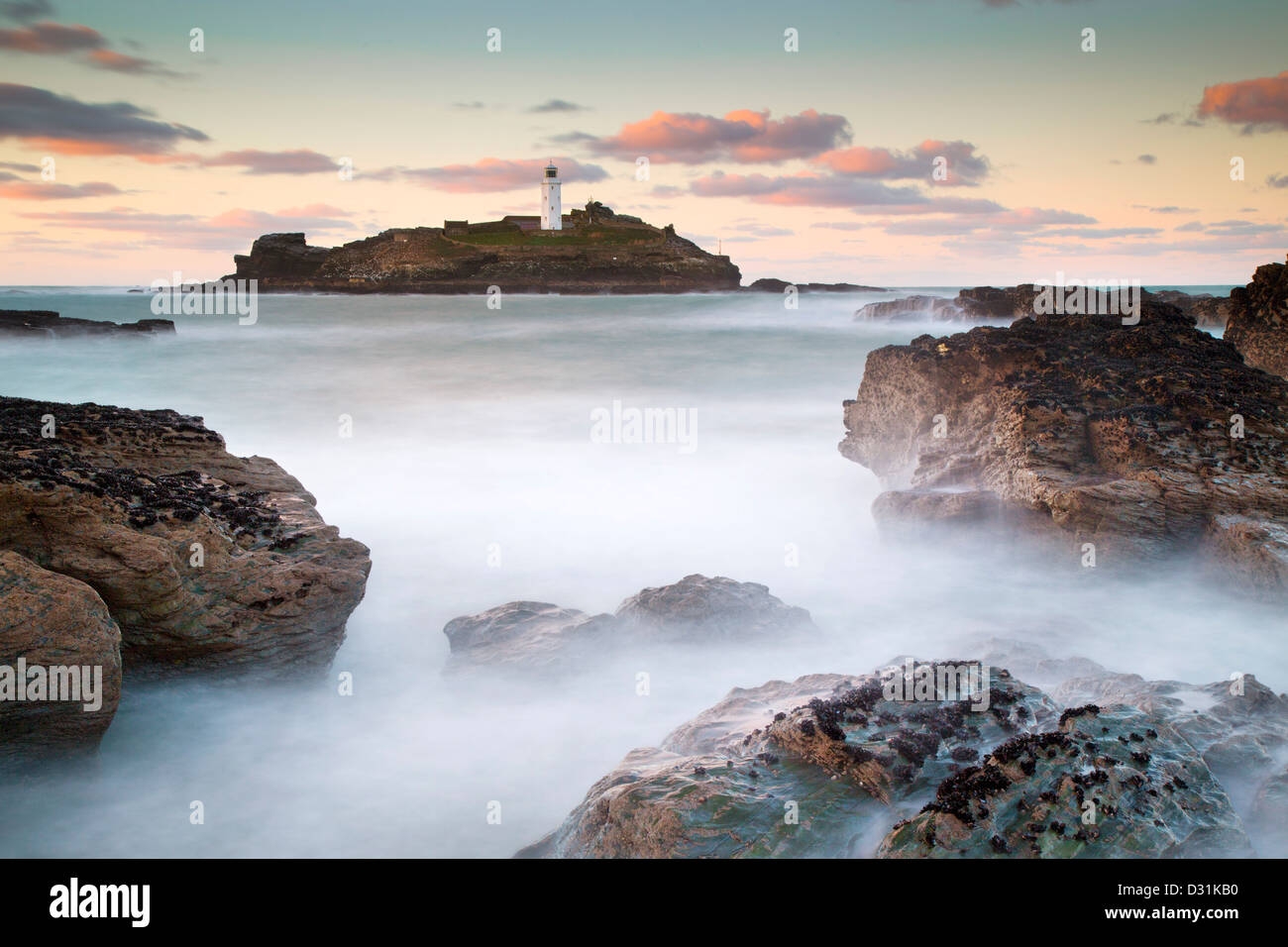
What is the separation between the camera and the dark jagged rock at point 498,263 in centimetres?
9400

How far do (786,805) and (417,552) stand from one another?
8.58 metres

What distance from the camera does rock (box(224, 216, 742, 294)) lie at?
3701 inches

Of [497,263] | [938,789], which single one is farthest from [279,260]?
[938,789]

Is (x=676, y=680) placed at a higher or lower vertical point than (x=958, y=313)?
lower

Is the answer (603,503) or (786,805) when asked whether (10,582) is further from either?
(603,503)

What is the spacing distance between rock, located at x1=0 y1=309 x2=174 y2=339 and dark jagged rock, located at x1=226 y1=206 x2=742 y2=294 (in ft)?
204

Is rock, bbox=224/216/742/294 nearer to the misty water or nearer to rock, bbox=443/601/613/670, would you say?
the misty water

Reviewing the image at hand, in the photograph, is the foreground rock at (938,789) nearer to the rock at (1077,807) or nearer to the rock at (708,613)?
the rock at (1077,807)

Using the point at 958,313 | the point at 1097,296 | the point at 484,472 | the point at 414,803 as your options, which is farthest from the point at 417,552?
the point at 958,313

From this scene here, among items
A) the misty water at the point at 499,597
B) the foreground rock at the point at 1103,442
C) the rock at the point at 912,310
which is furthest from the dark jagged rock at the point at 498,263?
the foreground rock at the point at 1103,442

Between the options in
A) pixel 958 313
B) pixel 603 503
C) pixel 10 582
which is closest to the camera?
pixel 10 582

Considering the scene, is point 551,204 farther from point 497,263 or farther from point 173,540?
point 173,540
